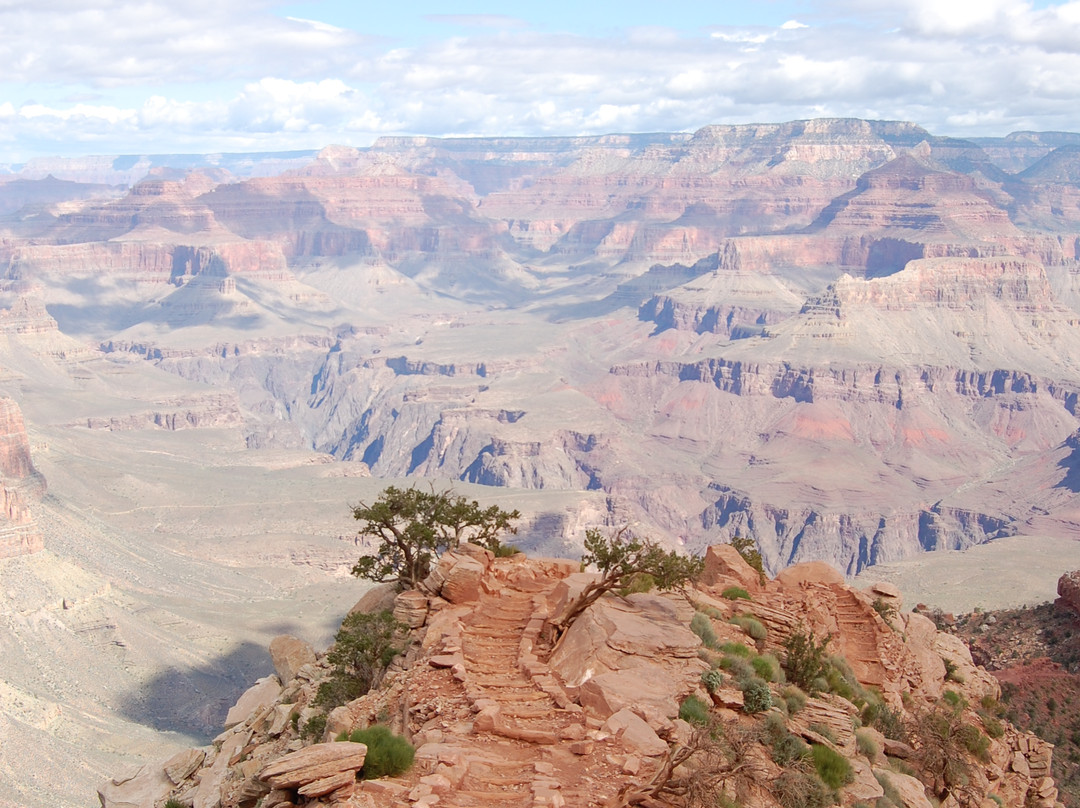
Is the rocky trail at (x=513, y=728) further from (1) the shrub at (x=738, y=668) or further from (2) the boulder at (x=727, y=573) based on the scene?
(2) the boulder at (x=727, y=573)

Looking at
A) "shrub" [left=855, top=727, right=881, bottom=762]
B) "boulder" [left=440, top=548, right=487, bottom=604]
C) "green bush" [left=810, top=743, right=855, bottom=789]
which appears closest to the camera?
"green bush" [left=810, top=743, right=855, bottom=789]

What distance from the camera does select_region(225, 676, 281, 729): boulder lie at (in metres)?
31.7

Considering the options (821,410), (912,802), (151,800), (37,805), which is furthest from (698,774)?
(821,410)

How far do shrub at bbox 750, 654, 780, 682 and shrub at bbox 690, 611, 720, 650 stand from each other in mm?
995

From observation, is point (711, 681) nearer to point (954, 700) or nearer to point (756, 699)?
point (756, 699)

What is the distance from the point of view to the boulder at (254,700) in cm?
3172

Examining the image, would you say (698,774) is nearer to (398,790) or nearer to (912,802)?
(398,790)

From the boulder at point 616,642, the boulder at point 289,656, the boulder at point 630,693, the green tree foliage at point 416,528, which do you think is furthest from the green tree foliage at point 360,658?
the boulder at point 630,693

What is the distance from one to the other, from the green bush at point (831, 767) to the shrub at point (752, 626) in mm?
6609

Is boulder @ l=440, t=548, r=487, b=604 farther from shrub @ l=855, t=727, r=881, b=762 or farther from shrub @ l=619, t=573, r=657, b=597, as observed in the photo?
shrub @ l=855, t=727, r=881, b=762

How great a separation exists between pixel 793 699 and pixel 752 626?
4795mm

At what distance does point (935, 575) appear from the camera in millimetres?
103500

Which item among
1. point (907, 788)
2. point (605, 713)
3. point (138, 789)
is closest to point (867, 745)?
point (907, 788)

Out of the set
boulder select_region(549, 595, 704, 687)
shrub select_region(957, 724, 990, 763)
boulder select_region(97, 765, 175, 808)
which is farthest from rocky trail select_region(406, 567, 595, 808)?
shrub select_region(957, 724, 990, 763)
